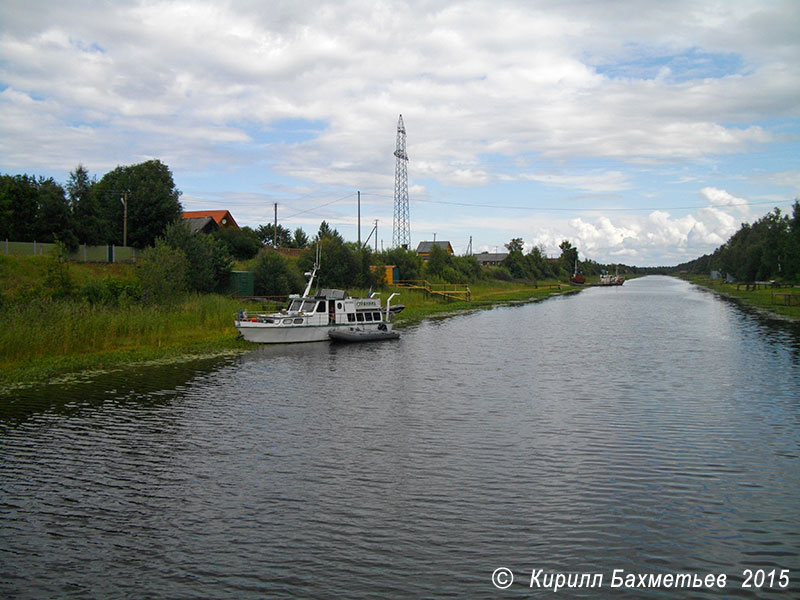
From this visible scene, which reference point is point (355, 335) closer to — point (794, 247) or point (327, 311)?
point (327, 311)

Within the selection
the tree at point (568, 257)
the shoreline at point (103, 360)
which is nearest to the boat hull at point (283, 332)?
the shoreline at point (103, 360)

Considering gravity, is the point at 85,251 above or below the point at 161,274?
above

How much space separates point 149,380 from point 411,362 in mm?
11857

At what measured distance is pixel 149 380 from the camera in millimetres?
24656

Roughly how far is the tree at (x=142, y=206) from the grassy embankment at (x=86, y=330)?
14.1 m

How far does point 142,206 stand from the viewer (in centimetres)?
5591

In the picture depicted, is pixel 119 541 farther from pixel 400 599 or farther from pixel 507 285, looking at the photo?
pixel 507 285

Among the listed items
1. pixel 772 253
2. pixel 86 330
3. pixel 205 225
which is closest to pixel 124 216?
pixel 205 225

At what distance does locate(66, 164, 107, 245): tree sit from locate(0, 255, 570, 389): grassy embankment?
39.2 feet

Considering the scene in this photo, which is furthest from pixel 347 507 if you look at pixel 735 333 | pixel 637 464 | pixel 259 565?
pixel 735 333

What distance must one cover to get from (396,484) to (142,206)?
50030 mm

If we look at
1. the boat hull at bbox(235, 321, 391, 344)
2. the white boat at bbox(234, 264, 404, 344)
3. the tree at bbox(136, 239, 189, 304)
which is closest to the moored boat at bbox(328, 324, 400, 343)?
the white boat at bbox(234, 264, 404, 344)

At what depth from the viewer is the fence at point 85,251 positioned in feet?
142

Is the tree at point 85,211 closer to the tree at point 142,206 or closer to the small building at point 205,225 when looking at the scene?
the tree at point 142,206
